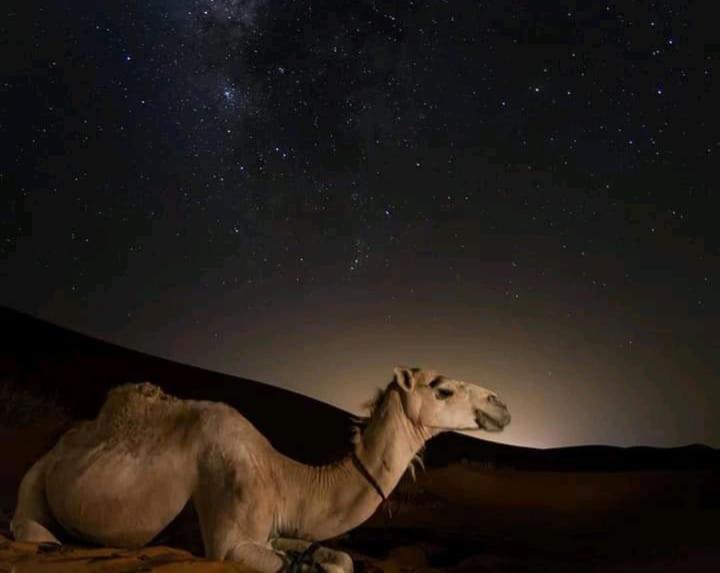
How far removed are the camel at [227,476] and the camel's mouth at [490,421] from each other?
0.01m

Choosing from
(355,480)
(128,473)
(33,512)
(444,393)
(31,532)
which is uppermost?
(444,393)

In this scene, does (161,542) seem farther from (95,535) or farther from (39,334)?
(39,334)

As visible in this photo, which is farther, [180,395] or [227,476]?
[180,395]

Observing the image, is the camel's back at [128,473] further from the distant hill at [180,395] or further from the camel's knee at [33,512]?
the distant hill at [180,395]

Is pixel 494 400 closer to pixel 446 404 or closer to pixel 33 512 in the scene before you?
pixel 446 404

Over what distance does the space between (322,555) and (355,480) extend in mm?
742

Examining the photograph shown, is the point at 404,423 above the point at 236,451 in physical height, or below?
above

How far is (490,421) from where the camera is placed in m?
6.86

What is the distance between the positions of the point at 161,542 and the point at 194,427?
3.35ft

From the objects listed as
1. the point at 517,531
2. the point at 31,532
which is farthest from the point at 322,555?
the point at 517,531

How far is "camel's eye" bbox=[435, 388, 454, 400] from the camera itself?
6.87 metres

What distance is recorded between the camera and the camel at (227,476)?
20.0 feet

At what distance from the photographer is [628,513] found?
49.4ft

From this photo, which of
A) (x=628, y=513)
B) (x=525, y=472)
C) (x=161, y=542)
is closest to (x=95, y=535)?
(x=161, y=542)
